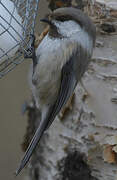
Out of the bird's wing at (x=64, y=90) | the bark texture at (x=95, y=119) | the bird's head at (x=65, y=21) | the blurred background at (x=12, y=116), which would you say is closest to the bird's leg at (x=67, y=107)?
the bark texture at (x=95, y=119)

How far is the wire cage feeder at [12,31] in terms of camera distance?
3.49 ft

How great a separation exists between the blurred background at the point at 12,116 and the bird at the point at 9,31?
1.14 metres

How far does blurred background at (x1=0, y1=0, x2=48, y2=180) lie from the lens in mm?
2256

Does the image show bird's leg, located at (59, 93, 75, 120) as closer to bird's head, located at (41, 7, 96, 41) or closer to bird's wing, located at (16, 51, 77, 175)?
bird's wing, located at (16, 51, 77, 175)

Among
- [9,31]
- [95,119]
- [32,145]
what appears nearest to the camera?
[9,31]

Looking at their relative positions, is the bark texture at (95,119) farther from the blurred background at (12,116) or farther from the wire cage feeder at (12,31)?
the blurred background at (12,116)

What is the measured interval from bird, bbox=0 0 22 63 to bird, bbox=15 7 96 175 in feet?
0.39

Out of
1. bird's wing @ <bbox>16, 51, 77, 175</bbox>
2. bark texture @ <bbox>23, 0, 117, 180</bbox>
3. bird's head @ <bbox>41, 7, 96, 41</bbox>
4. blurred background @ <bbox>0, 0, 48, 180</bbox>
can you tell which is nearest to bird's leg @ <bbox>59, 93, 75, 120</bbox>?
bark texture @ <bbox>23, 0, 117, 180</bbox>

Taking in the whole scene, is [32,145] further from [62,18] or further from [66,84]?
[62,18]

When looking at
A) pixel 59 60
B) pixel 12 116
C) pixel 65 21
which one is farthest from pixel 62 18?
pixel 12 116

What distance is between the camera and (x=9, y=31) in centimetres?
109

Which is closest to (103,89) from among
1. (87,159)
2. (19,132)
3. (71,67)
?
(71,67)

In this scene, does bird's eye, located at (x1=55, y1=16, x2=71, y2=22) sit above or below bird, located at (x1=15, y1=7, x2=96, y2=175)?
above

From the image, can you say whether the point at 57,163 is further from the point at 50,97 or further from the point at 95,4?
the point at 95,4
